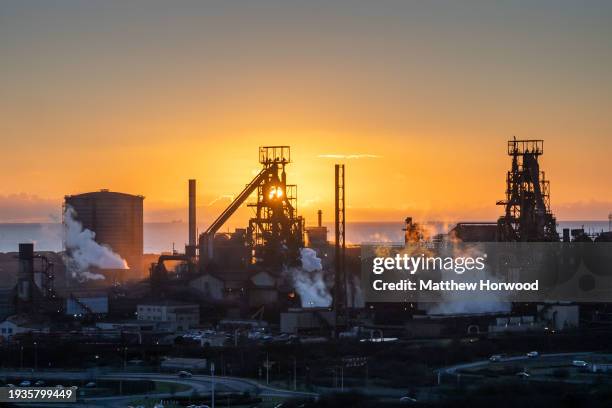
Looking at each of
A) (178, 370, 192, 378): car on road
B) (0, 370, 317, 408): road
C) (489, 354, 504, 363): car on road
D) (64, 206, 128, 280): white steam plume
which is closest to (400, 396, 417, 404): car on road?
(0, 370, 317, 408): road

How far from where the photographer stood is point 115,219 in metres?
80.6

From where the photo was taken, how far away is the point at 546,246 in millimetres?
60438

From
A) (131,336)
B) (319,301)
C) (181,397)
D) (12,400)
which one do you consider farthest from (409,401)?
(319,301)

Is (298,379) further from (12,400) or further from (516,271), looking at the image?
(516,271)

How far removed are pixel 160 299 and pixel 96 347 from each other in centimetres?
1182

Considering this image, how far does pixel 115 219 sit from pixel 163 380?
3909 centimetres

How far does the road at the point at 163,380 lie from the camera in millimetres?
38125

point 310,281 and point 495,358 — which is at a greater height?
point 310,281

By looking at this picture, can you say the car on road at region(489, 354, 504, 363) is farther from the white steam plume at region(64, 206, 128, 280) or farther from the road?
the white steam plume at region(64, 206, 128, 280)

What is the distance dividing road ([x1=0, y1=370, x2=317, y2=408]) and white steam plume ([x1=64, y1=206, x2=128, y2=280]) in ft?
110

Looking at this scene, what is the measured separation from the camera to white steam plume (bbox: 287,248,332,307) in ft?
192

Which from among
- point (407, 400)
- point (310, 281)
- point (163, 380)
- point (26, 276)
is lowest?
point (407, 400)

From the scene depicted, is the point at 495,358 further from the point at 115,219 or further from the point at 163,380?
the point at 115,219

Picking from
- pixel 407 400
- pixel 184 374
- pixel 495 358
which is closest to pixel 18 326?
pixel 184 374
